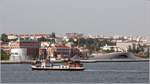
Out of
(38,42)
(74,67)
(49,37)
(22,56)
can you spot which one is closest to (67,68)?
(74,67)

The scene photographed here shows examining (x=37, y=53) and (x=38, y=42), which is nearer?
(x=37, y=53)

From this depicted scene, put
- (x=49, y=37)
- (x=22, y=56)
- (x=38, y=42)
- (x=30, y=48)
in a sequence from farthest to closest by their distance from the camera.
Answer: (x=49, y=37) → (x=38, y=42) → (x=30, y=48) → (x=22, y=56)

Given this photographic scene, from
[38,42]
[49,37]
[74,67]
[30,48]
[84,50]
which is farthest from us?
[49,37]

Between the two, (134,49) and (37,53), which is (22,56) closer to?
(37,53)

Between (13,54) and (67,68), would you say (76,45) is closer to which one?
(13,54)

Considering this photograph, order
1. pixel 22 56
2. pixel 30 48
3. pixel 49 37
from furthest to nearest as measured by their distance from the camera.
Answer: pixel 49 37
pixel 30 48
pixel 22 56

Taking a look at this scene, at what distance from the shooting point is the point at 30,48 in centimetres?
4931

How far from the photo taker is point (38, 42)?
53438 millimetres

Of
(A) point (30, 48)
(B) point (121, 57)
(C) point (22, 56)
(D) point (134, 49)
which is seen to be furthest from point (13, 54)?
(D) point (134, 49)

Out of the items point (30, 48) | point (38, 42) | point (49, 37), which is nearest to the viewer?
point (30, 48)

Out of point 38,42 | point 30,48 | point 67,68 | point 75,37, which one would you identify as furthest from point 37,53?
point 67,68

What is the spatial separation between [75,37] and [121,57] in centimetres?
1177

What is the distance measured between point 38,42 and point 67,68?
90.6ft

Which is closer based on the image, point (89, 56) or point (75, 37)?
point (89, 56)
